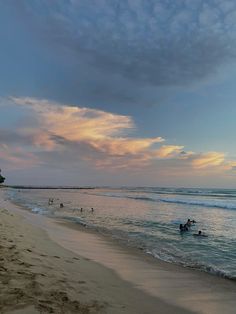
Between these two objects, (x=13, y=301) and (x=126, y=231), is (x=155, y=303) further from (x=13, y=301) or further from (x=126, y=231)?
(x=126, y=231)

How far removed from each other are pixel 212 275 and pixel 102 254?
4.34 metres

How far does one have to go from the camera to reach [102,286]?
25.5ft

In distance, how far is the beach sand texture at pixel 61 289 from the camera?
5.56 m

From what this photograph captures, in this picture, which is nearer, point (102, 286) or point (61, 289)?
point (61, 289)

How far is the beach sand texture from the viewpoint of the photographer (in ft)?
18.2

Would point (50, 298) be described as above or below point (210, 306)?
above

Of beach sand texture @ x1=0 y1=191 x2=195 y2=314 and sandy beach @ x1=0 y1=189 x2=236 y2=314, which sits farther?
sandy beach @ x1=0 y1=189 x2=236 y2=314

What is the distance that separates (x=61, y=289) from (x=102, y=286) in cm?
151

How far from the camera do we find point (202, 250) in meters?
15.1

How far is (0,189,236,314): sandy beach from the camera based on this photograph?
5.80m

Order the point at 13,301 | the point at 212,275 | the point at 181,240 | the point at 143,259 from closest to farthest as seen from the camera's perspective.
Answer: the point at 13,301 < the point at 212,275 < the point at 143,259 < the point at 181,240

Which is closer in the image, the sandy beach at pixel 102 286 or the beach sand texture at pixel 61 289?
the beach sand texture at pixel 61 289

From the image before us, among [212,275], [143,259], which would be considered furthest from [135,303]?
[143,259]

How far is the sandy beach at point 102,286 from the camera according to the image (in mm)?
5801
